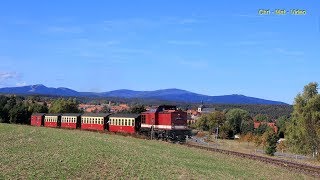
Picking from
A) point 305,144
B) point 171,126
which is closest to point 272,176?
point 171,126

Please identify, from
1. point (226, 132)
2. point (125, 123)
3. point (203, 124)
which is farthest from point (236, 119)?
point (125, 123)

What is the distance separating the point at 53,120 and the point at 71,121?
10.2 m

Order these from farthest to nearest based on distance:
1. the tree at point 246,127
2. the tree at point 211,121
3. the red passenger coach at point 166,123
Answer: the tree at point 211,121 → the tree at point 246,127 → the red passenger coach at point 166,123

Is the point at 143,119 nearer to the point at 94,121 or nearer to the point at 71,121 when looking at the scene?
the point at 94,121

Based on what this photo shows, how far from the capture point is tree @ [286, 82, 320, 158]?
224ft

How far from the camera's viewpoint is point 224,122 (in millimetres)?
161125

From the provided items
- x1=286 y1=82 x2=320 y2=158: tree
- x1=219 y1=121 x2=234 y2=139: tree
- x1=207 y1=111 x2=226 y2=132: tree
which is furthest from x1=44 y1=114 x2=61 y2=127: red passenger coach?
x1=207 y1=111 x2=226 y2=132: tree

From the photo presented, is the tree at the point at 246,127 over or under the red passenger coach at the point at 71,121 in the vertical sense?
under

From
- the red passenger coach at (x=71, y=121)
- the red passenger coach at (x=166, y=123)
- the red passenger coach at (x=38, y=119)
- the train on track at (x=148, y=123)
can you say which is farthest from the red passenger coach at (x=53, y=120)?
the red passenger coach at (x=166, y=123)

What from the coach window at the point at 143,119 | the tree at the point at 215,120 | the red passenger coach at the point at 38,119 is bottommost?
the tree at the point at 215,120

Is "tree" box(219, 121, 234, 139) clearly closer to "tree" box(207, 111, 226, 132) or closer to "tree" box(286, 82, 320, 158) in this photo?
"tree" box(207, 111, 226, 132)

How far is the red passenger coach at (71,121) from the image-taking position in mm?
79812

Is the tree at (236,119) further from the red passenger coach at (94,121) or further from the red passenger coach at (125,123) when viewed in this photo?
the red passenger coach at (125,123)

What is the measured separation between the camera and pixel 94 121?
73438mm
